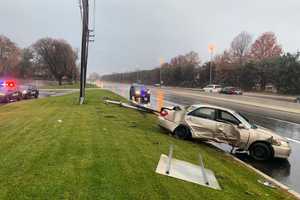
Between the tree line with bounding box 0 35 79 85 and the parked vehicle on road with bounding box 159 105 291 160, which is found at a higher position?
the tree line with bounding box 0 35 79 85

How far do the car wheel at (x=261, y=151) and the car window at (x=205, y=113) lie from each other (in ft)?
5.71

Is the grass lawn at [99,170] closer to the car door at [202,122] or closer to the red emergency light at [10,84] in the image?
the car door at [202,122]

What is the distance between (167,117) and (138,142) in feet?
10.1

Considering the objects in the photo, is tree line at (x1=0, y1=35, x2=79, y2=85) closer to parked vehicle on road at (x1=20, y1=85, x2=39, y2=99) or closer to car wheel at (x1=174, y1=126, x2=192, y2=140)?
parked vehicle on road at (x1=20, y1=85, x2=39, y2=99)

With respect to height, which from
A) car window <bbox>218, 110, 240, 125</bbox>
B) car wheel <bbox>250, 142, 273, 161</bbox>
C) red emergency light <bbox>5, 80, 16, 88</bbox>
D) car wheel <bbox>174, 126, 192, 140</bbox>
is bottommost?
car wheel <bbox>250, 142, 273, 161</bbox>

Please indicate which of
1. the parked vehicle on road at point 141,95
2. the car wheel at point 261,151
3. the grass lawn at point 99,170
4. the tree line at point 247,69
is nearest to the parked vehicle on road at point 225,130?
the car wheel at point 261,151

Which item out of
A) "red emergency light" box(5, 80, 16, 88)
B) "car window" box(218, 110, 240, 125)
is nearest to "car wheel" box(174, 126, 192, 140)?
"car window" box(218, 110, 240, 125)

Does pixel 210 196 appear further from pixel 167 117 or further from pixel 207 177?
pixel 167 117

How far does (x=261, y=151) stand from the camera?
10.1 meters

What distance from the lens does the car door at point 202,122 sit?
11055 mm

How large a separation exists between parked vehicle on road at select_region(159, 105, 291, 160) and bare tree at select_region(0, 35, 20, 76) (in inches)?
3054

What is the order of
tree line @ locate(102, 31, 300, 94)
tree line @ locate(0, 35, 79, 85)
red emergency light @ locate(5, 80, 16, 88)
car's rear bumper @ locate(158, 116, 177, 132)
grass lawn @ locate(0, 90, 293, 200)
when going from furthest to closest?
1. tree line @ locate(0, 35, 79, 85)
2. tree line @ locate(102, 31, 300, 94)
3. red emergency light @ locate(5, 80, 16, 88)
4. car's rear bumper @ locate(158, 116, 177, 132)
5. grass lawn @ locate(0, 90, 293, 200)

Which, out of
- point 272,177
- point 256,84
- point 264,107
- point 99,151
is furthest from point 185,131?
point 256,84

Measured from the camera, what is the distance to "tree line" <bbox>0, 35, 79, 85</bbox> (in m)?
82.0
